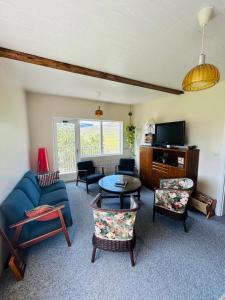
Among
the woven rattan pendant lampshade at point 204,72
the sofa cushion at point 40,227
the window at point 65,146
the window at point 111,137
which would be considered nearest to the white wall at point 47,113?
the window at point 65,146

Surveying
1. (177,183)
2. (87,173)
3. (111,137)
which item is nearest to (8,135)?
(87,173)

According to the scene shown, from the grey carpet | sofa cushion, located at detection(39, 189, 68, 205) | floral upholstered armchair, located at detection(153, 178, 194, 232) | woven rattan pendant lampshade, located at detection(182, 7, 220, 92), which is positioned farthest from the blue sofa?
woven rattan pendant lampshade, located at detection(182, 7, 220, 92)

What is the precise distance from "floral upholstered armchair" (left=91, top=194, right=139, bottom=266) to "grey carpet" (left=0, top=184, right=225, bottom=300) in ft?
0.80

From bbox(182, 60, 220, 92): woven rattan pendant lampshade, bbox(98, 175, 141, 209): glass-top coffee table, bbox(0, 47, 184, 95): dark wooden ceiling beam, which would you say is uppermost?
bbox(0, 47, 184, 95): dark wooden ceiling beam

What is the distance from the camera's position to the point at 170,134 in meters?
3.68

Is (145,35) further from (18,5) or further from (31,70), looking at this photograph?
(31,70)

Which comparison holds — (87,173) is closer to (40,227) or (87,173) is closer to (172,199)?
(40,227)

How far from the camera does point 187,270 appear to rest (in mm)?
1721

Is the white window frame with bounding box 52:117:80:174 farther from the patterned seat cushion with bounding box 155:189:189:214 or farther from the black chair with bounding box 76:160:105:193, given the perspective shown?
the patterned seat cushion with bounding box 155:189:189:214

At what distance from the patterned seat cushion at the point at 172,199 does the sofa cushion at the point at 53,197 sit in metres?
1.68

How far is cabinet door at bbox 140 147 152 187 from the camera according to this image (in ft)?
13.3

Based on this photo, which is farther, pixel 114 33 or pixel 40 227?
pixel 40 227

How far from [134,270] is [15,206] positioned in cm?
165

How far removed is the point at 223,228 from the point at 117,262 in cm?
195
